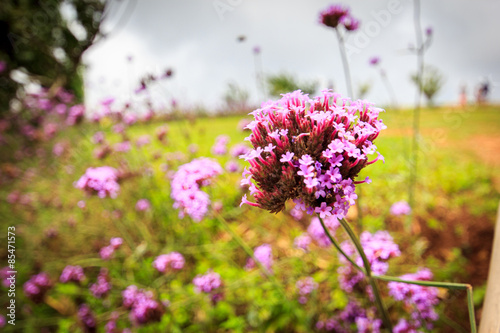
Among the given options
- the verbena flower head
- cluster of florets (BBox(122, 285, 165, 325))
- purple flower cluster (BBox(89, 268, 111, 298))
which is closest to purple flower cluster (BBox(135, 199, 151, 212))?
purple flower cluster (BBox(89, 268, 111, 298))

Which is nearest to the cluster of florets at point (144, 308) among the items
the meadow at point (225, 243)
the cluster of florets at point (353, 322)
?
the meadow at point (225, 243)

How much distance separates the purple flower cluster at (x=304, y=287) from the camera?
2.02 metres

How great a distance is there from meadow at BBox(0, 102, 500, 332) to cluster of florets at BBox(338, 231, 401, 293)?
0.20 meters

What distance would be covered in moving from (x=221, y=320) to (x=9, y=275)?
108 inches

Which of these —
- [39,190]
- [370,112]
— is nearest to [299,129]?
[370,112]

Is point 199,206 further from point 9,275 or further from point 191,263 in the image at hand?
point 9,275

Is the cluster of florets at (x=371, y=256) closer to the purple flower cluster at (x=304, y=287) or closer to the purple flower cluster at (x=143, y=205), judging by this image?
the purple flower cluster at (x=304, y=287)

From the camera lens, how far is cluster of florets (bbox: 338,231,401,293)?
148cm

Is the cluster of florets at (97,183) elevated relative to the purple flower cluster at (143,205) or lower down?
elevated

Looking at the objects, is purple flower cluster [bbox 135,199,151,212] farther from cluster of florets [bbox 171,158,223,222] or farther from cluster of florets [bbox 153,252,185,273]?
cluster of florets [bbox 171,158,223,222]

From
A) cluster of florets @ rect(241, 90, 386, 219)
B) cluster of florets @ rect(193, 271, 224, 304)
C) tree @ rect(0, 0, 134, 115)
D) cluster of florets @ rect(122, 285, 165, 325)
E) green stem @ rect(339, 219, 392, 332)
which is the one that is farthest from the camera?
tree @ rect(0, 0, 134, 115)

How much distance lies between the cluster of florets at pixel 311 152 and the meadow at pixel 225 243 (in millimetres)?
699

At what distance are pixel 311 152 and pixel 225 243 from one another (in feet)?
6.69

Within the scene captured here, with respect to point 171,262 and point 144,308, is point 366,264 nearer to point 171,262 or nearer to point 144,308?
point 144,308
